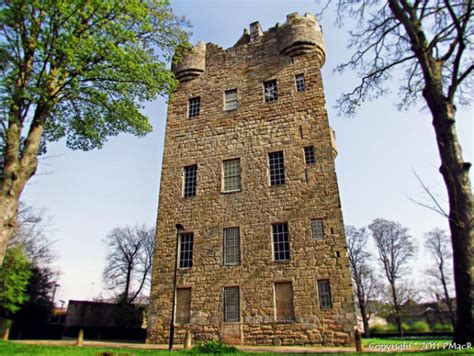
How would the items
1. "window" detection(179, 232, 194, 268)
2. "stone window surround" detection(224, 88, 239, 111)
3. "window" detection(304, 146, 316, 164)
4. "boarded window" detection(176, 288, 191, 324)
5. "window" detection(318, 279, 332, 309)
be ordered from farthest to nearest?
"stone window surround" detection(224, 88, 239, 111) < "window" detection(179, 232, 194, 268) < "window" detection(304, 146, 316, 164) < "boarded window" detection(176, 288, 191, 324) < "window" detection(318, 279, 332, 309)

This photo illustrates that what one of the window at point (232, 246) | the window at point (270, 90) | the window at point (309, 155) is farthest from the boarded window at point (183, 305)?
the window at point (270, 90)

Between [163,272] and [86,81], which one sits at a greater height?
[86,81]

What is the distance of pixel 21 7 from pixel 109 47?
2.41 metres

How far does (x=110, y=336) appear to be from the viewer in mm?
22031

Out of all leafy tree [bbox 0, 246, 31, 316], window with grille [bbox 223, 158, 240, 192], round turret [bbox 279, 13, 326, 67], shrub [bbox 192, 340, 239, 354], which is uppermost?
round turret [bbox 279, 13, 326, 67]

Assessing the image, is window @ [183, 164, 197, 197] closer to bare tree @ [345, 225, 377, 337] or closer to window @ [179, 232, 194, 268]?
window @ [179, 232, 194, 268]

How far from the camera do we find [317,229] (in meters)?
14.5

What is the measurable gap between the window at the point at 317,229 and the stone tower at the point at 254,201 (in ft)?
0.18

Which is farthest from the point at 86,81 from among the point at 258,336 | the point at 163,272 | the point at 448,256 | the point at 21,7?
→ the point at 448,256

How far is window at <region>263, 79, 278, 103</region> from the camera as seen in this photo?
17.9 m

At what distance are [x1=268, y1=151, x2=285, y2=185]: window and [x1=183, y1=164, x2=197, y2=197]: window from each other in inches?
166

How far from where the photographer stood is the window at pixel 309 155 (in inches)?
625

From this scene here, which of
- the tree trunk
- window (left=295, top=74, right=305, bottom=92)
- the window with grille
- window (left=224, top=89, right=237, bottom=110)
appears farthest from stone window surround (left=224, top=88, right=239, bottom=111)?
the tree trunk

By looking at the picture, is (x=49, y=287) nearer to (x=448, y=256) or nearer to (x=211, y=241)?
(x=211, y=241)
